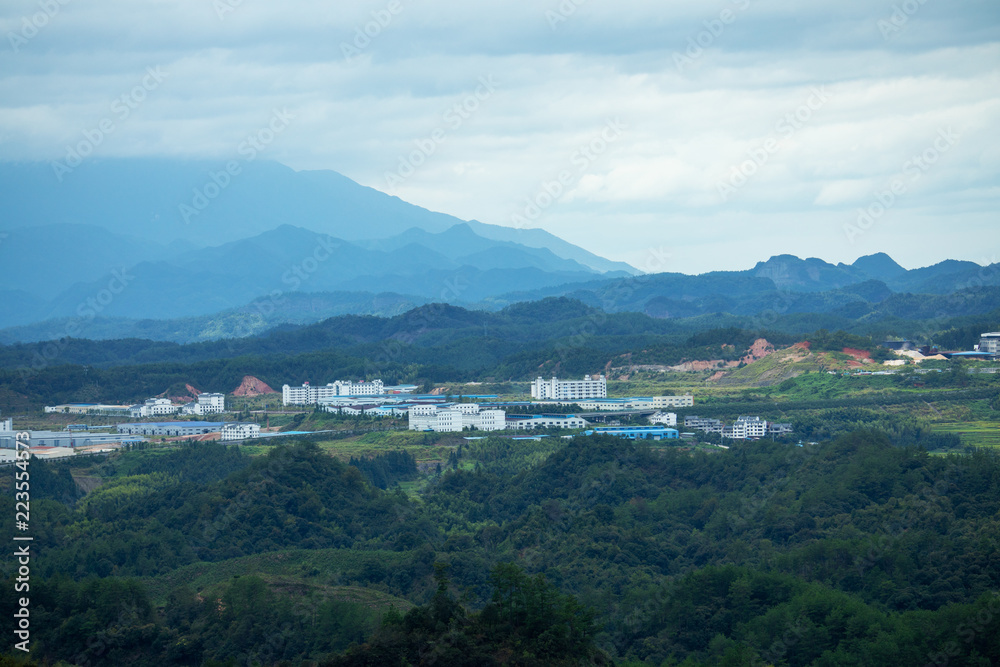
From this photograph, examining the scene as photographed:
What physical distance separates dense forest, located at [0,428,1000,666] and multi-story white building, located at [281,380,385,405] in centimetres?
3218

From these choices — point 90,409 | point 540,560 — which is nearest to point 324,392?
point 90,409

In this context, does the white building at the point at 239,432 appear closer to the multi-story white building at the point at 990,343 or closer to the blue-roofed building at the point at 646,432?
the blue-roofed building at the point at 646,432

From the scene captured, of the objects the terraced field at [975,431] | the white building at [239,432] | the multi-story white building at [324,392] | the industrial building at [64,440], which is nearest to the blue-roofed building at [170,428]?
the white building at [239,432]

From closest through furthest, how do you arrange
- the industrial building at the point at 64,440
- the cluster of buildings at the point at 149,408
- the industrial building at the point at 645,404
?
1. the industrial building at the point at 64,440
2. the industrial building at the point at 645,404
3. the cluster of buildings at the point at 149,408

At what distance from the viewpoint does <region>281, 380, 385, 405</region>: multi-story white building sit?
83.9 m

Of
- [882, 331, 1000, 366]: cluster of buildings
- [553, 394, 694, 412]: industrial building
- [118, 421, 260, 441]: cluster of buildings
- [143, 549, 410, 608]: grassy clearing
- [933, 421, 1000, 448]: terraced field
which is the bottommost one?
[143, 549, 410, 608]: grassy clearing

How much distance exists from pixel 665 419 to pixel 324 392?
3236 cm

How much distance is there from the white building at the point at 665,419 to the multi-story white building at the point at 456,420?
7868 mm

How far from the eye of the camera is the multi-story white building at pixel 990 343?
79.6m

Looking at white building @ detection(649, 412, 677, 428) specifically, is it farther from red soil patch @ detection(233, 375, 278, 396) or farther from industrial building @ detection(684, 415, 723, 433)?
red soil patch @ detection(233, 375, 278, 396)

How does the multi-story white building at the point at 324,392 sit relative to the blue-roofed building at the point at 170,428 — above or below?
above

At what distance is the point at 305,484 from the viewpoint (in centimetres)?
4106

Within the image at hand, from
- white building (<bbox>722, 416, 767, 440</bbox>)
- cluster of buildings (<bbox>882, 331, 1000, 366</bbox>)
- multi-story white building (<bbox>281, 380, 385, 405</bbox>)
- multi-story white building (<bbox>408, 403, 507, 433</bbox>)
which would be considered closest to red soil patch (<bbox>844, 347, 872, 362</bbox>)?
cluster of buildings (<bbox>882, 331, 1000, 366</bbox>)

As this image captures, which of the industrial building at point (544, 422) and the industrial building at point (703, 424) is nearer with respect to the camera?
the industrial building at point (703, 424)
